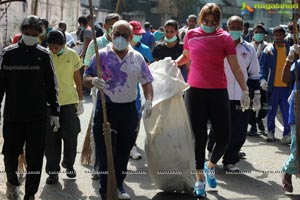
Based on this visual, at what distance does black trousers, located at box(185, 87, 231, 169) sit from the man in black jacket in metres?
1.53

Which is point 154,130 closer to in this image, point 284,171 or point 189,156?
point 189,156

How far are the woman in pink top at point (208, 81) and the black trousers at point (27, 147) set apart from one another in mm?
1675

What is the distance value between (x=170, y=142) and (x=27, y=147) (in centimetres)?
147

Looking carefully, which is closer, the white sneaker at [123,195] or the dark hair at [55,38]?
the white sneaker at [123,195]

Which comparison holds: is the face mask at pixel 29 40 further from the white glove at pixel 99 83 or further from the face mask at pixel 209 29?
the face mask at pixel 209 29

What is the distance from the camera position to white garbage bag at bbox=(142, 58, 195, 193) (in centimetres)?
582

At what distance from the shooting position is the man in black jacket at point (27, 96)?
5.09 meters

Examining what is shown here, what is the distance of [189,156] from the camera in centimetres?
588

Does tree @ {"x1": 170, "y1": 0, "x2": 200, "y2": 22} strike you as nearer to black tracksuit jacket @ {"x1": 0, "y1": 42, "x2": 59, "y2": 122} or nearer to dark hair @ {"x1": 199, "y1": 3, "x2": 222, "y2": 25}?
dark hair @ {"x1": 199, "y1": 3, "x2": 222, "y2": 25}

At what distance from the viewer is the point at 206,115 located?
605 centimetres

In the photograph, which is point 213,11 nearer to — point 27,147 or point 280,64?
point 27,147

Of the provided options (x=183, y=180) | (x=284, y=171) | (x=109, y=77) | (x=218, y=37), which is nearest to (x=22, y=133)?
(x=109, y=77)

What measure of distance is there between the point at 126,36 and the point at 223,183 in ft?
7.48

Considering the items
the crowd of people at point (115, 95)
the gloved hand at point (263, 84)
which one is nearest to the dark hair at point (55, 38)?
the crowd of people at point (115, 95)
